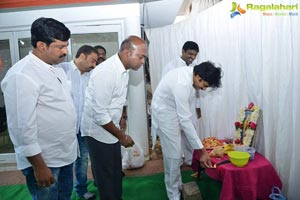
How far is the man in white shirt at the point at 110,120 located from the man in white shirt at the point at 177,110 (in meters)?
0.41

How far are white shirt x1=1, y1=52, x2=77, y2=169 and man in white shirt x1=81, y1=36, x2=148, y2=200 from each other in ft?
0.82

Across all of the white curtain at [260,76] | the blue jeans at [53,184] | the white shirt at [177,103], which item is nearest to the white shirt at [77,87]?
the white shirt at [177,103]

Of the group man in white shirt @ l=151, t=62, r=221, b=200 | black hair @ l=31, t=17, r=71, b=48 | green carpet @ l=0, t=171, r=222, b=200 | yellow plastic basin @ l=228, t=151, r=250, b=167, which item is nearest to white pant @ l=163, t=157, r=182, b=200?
man in white shirt @ l=151, t=62, r=221, b=200

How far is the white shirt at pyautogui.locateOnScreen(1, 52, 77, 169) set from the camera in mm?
1112

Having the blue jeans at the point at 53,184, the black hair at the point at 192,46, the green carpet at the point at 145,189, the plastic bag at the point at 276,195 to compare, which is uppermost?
the black hair at the point at 192,46

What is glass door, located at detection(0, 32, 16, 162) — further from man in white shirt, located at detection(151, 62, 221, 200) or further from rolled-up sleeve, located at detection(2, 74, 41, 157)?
rolled-up sleeve, located at detection(2, 74, 41, 157)

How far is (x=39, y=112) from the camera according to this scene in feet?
3.97

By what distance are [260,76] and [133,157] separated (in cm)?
170

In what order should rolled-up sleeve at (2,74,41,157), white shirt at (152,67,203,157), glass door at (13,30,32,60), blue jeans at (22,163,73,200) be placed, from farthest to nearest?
1. glass door at (13,30,32,60)
2. white shirt at (152,67,203,157)
3. blue jeans at (22,163,73,200)
4. rolled-up sleeve at (2,74,41,157)

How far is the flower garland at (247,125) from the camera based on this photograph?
2150 mm

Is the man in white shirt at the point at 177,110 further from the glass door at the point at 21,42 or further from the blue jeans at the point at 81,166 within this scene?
the glass door at the point at 21,42

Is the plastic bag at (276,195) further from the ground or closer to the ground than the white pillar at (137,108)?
closer to the ground

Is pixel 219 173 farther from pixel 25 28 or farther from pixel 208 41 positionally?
pixel 25 28

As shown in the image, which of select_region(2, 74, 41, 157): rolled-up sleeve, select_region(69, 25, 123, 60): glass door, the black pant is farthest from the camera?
select_region(69, 25, 123, 60): glass door
